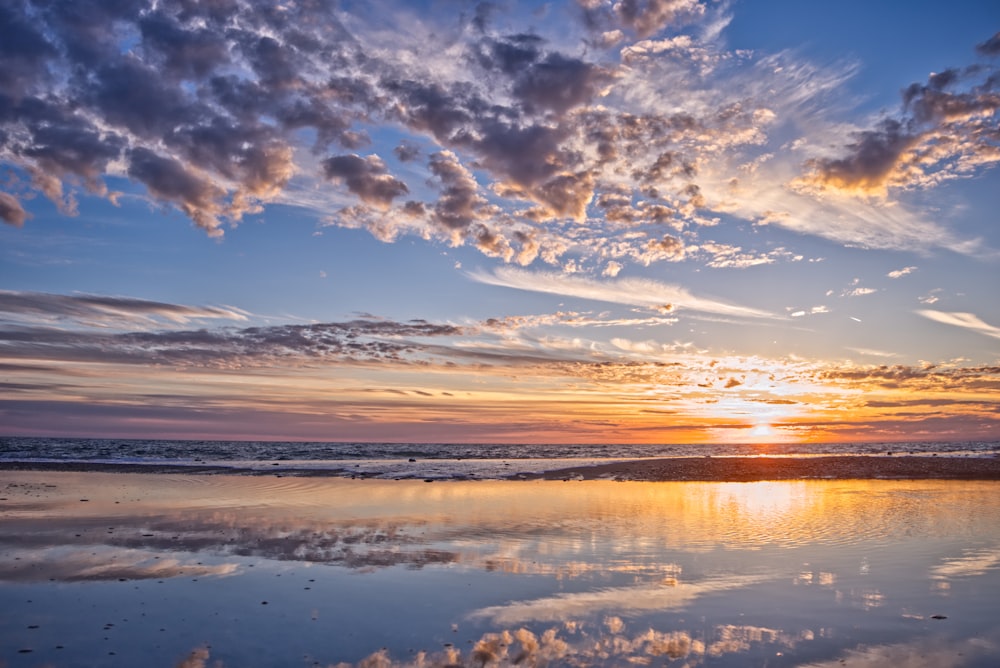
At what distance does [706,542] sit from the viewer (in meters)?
17.5

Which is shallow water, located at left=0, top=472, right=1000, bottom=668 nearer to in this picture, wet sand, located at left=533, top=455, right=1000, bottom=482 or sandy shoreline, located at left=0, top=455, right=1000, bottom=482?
wet sand, located at left=533, top=455, right=1000, bottom=482

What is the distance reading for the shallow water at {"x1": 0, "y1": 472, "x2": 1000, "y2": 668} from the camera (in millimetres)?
9430

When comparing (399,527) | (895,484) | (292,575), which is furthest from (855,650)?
(895,484)

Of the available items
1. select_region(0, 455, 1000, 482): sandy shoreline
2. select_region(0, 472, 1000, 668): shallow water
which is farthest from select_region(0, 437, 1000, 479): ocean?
select_region(0, 472, 1000, 668): shallow water

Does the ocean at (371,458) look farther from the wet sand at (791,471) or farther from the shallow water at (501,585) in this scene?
the shallow water at (501,585)

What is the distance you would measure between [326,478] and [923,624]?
34751 millimetres

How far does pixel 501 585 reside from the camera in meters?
13.0

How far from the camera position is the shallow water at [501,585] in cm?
943

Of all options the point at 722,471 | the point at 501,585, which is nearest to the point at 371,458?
the point at 722,471

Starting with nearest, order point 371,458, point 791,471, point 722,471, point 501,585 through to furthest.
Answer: point 501,585
point 722,471
point 791,471
point 371,458

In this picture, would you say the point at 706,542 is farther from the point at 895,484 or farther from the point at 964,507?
the point at 895,484

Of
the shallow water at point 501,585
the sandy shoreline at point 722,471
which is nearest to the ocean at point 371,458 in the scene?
the sandy shoreline at point 722,471

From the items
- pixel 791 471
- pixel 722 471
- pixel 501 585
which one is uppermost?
pixel 791 471

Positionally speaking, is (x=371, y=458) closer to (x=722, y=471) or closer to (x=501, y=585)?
(x=722, y=471)
